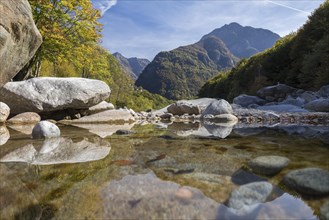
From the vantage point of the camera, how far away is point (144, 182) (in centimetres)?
309

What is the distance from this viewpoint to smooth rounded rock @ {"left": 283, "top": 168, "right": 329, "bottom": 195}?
2627 millimetres

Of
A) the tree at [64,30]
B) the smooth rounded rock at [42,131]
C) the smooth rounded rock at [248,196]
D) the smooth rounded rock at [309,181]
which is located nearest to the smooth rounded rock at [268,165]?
the smooth rounded rock at [309,181]

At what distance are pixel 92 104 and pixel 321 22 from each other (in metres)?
19.9

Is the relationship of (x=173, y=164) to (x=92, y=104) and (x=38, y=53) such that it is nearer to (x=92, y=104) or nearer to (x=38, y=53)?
(x=92, y=104)

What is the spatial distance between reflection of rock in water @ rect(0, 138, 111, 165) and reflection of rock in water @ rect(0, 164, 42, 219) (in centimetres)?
98

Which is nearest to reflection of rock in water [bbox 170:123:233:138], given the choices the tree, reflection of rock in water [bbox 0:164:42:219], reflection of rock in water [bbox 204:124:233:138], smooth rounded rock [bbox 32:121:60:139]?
reflection of rock in water [bbox 204:124:233:138]

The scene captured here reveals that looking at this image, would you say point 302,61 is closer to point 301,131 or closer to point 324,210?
point 301,131

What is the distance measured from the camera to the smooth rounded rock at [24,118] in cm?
1011

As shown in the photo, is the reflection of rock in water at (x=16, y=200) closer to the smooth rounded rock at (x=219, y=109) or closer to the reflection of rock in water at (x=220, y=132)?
the reflection of rock in water at (x=220, y=132)

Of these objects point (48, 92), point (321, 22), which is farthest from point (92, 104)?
point (321, 22)

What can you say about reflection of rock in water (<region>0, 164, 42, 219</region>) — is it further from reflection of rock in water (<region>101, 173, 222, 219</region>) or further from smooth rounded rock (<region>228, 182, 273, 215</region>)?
smooth rounded rock (<region>228, 182, 273, 215</region>)

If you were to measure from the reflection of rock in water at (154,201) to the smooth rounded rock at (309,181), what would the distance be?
93 cm

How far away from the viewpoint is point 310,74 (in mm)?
21656

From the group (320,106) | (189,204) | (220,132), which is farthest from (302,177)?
(320,106)
